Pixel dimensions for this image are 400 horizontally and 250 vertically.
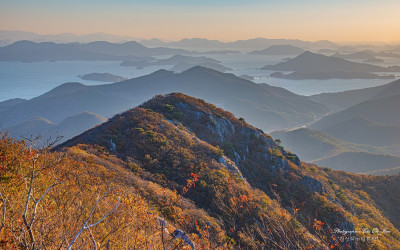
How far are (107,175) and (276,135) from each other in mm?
186989

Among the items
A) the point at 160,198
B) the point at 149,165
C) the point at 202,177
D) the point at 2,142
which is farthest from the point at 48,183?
the point at 202,177

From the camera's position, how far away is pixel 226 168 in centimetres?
2462

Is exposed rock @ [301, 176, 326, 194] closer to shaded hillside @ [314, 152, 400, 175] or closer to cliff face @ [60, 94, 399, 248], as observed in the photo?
cliff face @ [60, 94, 399, 248]

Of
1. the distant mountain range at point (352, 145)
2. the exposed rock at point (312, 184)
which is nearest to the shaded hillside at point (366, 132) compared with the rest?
the distant mountain range at point (352, 145)

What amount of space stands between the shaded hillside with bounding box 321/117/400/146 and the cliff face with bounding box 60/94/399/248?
162038 mm

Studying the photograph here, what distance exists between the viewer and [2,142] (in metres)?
12.3

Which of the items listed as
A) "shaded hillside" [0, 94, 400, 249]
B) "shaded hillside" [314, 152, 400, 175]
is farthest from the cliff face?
"shaded hillside" [314, 152, 400, 175]

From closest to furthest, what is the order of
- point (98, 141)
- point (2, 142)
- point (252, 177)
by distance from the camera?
point (2, 142) < point (98, 141) < point (252, 177)

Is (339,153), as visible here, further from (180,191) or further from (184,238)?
(184,238)

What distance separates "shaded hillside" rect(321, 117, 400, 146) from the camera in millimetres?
166000

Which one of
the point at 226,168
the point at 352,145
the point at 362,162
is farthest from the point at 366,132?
the point at 226,168

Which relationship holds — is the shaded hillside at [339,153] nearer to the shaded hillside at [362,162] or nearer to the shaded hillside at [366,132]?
the shaded hillside at [362,162]

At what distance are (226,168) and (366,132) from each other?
194 meters

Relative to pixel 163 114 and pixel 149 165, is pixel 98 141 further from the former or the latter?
pixel 163 114
